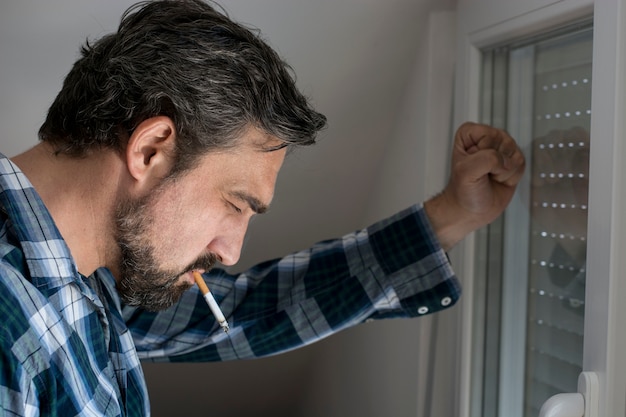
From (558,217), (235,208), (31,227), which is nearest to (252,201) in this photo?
(235,208)

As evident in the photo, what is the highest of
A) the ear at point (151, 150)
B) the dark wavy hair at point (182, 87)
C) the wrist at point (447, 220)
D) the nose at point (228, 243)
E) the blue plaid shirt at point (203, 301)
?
the dark wavy hair at point (182, 87)

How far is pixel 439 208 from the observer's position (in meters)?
1.28

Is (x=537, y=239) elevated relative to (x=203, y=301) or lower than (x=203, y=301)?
elevated

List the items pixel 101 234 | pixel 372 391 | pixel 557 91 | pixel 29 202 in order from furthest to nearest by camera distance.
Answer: pixel 372 391, pixel 557 91, pixel 101 234, pixel 29 202

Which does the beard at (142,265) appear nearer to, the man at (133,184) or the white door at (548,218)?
the man at (133,184)

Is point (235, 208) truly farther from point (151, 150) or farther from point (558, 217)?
point (558, 217)

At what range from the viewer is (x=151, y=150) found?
1015 mm

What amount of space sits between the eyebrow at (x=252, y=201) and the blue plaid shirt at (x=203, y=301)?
23 centimetres

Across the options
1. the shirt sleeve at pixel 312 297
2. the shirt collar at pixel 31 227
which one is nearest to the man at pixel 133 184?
the shirt collar at pixel 31 227

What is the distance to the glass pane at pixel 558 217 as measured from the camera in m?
1.10

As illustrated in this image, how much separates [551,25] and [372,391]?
3.01 feet

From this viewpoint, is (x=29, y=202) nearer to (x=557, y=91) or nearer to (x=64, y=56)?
(x=64, y=56)

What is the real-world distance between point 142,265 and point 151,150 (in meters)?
0.18

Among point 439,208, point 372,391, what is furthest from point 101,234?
point 372,391
